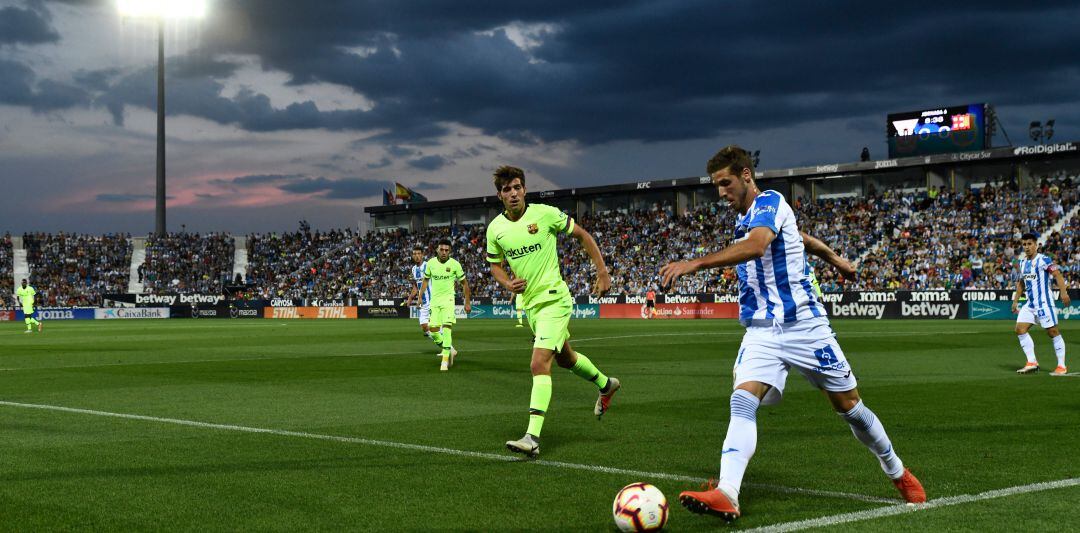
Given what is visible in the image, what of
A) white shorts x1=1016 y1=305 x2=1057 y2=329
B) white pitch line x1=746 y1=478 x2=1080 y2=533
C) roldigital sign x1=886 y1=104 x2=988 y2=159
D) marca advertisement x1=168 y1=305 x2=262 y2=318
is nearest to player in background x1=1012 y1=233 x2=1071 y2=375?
white shorts x1=1016 y1=305 x2=1057 y2=329

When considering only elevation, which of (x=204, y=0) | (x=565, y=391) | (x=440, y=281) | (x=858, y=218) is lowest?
(x=565, y=391)

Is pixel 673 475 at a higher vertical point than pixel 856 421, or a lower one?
lower

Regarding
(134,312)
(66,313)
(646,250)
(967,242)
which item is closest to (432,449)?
(967,242)

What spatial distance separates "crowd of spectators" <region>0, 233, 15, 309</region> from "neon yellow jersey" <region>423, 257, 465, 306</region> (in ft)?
194

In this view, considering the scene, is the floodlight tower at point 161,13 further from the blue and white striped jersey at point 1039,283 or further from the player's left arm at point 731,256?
the player's left arm at point 731,256

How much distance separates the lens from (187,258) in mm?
78125

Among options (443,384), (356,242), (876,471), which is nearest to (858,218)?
(356,242)

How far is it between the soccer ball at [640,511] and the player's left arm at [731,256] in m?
1.18

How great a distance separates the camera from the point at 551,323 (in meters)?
8.99

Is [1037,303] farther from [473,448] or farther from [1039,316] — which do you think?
[473,448]

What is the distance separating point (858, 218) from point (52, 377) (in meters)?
48.1

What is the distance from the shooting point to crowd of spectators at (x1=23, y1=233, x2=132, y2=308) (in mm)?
71562

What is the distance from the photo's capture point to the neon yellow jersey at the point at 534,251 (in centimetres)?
915

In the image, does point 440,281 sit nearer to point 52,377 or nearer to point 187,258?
point 52,377
